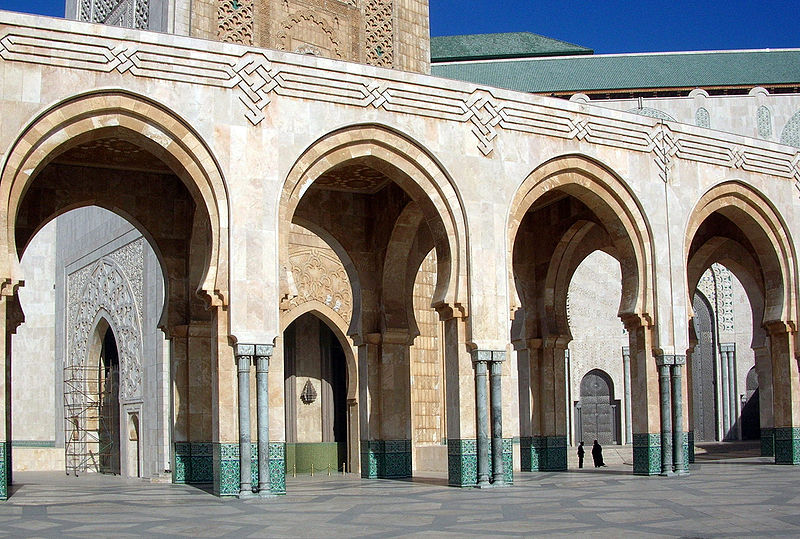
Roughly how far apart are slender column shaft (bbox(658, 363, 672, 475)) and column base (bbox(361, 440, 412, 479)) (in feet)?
10.1

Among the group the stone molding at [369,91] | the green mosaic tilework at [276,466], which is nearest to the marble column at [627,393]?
the stone molding at [369,91]

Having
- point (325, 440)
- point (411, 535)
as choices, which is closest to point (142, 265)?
point (325, 440)

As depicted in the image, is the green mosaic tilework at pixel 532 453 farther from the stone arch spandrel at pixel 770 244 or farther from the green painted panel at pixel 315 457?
the green painted panel at pixel 315 457

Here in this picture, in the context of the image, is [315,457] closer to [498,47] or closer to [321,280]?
[321,280]

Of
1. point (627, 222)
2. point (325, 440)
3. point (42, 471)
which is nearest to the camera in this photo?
point (627, 222)

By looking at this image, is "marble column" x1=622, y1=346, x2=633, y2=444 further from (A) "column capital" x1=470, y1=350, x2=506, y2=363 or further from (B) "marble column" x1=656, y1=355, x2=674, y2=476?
(A) "column capital" x1=470, y1=350, x2=506, y2=363

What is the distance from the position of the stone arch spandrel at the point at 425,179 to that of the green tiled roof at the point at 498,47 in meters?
21.2

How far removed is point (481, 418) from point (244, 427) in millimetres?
2549

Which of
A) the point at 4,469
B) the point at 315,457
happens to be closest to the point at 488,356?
the point at 4,469

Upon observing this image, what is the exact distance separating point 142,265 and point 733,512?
11.2 meters

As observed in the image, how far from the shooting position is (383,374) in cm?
1280

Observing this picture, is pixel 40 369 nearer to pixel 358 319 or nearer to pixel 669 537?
pixel 358 319

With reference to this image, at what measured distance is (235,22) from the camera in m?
14.1

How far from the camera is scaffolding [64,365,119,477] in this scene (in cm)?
1911
